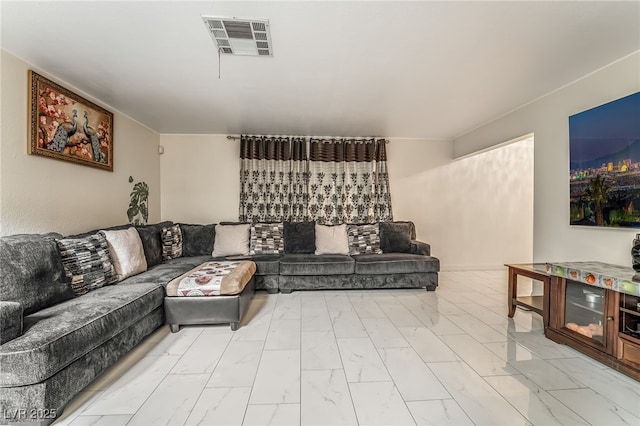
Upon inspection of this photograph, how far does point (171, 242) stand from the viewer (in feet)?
11.6

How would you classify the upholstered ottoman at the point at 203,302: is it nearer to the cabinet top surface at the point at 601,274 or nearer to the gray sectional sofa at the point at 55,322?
the gray sectional sofa at the point at 55,322

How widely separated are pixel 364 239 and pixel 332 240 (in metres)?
0.49

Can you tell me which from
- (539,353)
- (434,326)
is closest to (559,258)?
(539,353)

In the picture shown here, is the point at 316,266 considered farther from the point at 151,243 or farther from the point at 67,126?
the point at 67,126

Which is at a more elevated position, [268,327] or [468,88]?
[468,88]

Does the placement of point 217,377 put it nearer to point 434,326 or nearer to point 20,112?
point 434,326

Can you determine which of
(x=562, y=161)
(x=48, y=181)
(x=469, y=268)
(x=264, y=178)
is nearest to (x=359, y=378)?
(x=562, y=161)

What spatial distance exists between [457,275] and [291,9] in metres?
4.30

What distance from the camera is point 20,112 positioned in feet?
7.04

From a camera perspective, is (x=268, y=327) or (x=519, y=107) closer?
(x=268, y=327)

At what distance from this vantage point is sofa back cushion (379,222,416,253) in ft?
13.3

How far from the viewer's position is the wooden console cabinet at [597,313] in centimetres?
174

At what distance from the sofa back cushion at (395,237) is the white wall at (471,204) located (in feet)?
1.89

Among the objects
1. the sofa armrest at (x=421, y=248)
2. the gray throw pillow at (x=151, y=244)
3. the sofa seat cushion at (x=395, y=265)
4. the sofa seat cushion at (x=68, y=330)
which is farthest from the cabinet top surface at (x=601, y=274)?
the gray throw pillow at (x=151, y=244)
